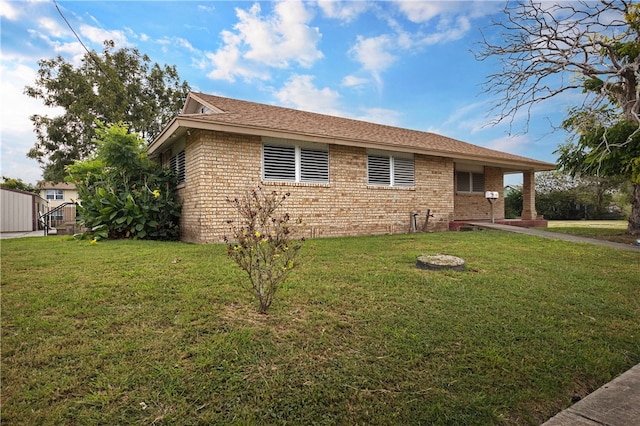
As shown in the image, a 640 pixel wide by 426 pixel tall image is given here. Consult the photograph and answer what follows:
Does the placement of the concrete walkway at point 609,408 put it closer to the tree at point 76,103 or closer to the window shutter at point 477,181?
the window shutter at point 477,181

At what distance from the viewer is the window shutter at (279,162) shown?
934 centimetres

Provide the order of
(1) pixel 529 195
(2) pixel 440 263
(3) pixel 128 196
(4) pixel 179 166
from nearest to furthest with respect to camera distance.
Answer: (2) pixel 440 263
(3) pixel 128 196
(4) pixel 179 166
(1) pixel 529 195

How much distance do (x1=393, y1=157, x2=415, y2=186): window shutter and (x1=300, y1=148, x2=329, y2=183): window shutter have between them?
288cm

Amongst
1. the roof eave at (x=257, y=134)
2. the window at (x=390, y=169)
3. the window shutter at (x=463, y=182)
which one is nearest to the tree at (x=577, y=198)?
the window shutter at (x=463, y=182)

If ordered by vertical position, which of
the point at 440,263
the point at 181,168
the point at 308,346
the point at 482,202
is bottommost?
the point at 308,346

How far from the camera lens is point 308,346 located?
2.74 meters

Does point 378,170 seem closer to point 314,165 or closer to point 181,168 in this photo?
point 314,165

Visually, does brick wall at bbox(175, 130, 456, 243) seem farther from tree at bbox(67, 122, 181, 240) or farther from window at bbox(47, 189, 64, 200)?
window at bbox(47, 189, 64, 200)

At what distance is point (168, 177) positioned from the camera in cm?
1015

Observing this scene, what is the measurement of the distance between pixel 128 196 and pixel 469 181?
14559mm

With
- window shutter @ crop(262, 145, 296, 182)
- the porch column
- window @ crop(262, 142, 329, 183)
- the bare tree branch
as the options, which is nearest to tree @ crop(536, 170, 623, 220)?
the porch column

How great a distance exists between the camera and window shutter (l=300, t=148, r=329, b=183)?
987 centimetres

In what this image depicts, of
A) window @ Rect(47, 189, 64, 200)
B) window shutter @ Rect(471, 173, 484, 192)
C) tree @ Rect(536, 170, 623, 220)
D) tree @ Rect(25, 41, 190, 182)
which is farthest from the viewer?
window @ Rect(47, 189, 64, 200)

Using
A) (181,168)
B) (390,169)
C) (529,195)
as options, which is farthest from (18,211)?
(529,195)
